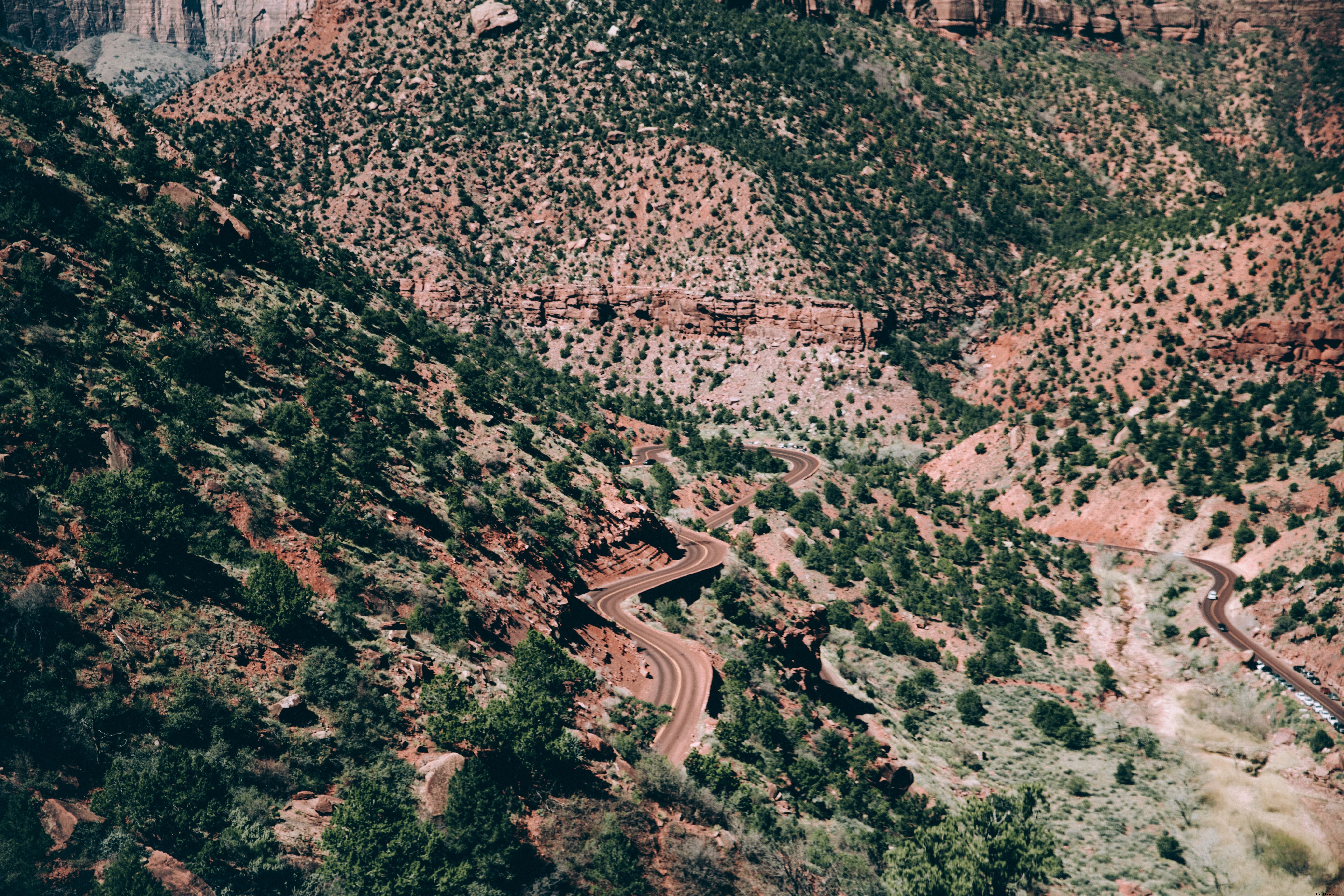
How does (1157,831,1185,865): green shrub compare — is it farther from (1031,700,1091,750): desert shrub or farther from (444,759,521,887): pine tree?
(444,759,521,887): pine tree

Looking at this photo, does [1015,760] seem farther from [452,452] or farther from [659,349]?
[659,349]

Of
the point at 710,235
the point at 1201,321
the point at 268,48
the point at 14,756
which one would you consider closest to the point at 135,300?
the point at 14,756

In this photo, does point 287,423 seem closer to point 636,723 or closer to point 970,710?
point 636,723

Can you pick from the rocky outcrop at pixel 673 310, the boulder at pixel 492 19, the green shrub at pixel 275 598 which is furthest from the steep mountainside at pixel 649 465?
the boulder at pixel 492 19

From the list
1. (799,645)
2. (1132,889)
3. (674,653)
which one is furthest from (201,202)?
(1132,889)

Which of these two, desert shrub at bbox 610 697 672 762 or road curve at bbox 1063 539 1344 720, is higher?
road curve at bbox 1063 539 1344 720

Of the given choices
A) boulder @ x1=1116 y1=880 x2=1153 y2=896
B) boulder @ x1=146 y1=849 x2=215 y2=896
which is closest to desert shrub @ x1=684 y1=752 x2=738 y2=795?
boulder @ x1=146 y1=849 x2=215 y2=896

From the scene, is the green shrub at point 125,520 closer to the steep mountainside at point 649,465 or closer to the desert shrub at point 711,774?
the steep mountainside at point 649,465
